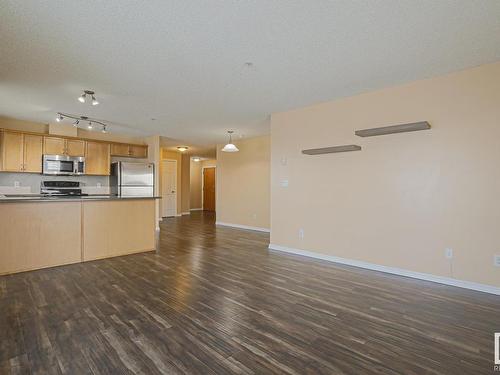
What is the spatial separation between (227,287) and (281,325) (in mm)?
966

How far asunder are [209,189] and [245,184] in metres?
5.18

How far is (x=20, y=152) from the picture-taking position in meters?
5.39

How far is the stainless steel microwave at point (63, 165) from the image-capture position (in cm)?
565

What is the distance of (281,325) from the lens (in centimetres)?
217

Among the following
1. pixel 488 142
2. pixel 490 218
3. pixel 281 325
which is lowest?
pixel 281 325

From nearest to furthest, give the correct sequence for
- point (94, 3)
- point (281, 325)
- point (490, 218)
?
point (94, 3), point (281, 325), point (490, 218)

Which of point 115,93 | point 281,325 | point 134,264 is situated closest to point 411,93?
point 281,325

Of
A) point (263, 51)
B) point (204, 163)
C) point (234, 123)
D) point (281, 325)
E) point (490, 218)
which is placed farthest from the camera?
point (204, 163)

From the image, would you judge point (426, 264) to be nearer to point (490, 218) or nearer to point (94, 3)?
point (490, 218)

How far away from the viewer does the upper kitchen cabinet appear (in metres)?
6.70

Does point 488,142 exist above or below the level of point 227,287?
above

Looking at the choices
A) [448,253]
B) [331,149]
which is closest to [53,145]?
[331,149]

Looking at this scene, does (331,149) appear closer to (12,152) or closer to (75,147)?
(75,147)

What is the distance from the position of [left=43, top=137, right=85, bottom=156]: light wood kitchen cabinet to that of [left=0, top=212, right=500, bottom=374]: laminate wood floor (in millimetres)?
3314
